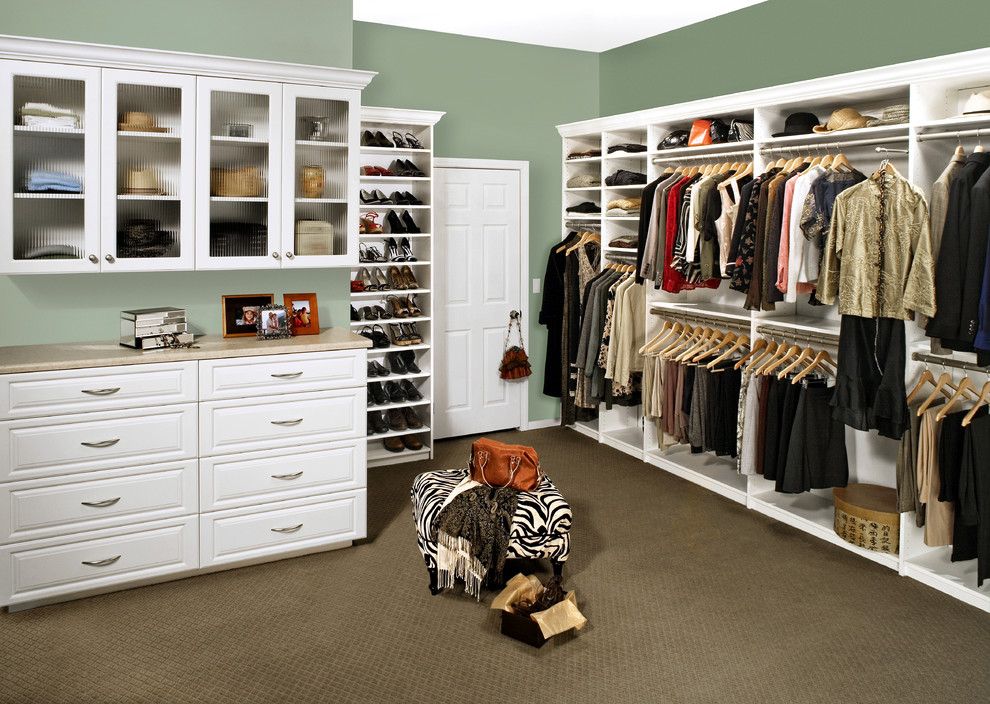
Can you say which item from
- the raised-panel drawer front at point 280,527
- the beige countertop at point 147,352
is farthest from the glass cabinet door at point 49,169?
the raised-panel drawer front at point 280,527

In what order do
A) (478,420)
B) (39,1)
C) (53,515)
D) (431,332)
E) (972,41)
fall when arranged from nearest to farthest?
(53,515), (39,1), (972,41), (431,332), (478,420)

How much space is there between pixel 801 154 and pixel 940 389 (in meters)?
1.46

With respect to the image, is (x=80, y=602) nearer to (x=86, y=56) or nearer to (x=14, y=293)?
(x=14, y=293)

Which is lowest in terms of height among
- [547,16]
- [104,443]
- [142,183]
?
[104,443]

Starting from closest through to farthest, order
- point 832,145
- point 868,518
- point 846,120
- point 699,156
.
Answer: point 868,518 → point 846,120 → point 832,145 → point 699,156

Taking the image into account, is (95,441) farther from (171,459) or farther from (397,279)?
(397,279)

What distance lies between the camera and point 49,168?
3244 millimetres

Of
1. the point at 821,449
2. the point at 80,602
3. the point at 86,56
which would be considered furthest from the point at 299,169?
the point at 821,449

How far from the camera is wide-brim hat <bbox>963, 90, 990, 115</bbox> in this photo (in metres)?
3.09

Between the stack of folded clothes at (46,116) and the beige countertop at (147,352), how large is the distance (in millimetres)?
925

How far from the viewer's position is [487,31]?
5336 mm

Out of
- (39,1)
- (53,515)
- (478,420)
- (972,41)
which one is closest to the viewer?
(53,515)

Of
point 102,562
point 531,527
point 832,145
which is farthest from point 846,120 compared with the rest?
point 102,562

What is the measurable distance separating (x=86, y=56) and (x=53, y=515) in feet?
6.01
